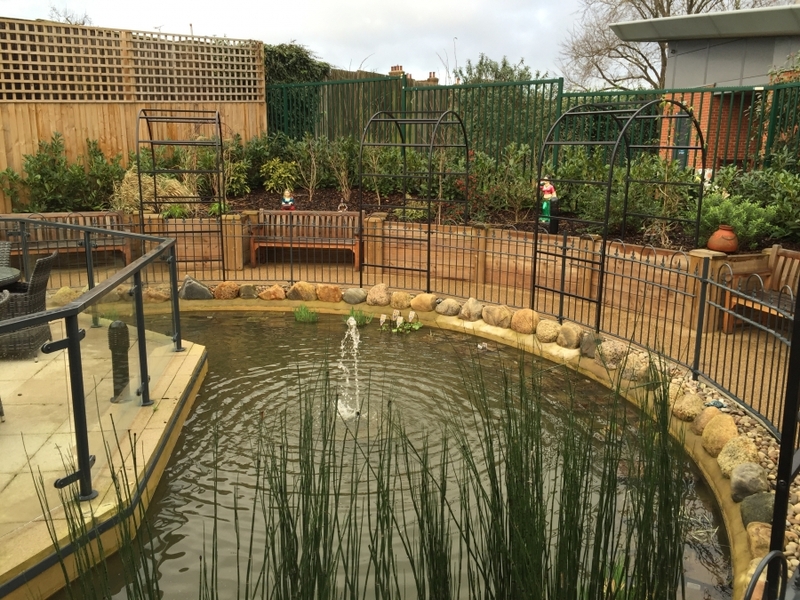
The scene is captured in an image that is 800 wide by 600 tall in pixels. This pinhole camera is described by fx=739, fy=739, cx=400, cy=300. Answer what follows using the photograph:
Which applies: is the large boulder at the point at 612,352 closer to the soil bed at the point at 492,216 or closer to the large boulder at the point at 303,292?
the soil bed at the point at 492,216

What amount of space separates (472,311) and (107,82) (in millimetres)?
8020

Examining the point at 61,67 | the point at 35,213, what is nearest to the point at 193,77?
the point at 61,67

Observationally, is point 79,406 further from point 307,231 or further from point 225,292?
point 307,231

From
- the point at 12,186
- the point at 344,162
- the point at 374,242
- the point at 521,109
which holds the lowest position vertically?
the point at 374,242

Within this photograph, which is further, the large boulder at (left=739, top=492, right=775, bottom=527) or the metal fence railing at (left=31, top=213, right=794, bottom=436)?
the metal fence railing at (left=31, top=213, right=794, bottom=436)

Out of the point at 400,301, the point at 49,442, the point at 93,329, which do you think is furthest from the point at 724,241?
the point at 49,442

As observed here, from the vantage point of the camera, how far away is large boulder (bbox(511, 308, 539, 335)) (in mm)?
7410

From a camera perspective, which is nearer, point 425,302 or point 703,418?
point 703,418

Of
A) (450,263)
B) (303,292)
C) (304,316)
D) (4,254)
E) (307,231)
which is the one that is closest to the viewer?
(4,254)

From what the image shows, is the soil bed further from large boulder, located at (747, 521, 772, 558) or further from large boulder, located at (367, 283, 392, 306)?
large boulder, located at (747, 521, 772, 558)

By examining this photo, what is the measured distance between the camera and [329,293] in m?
8.87

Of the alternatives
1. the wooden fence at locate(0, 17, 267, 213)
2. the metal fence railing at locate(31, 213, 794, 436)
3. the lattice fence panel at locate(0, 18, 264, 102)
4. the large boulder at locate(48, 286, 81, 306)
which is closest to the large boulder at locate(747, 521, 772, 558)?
the metal fence railing at locate(31, 213, 794, 436)

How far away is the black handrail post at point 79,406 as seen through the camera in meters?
3.68

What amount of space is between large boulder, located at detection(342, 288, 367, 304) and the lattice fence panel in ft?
20.9
